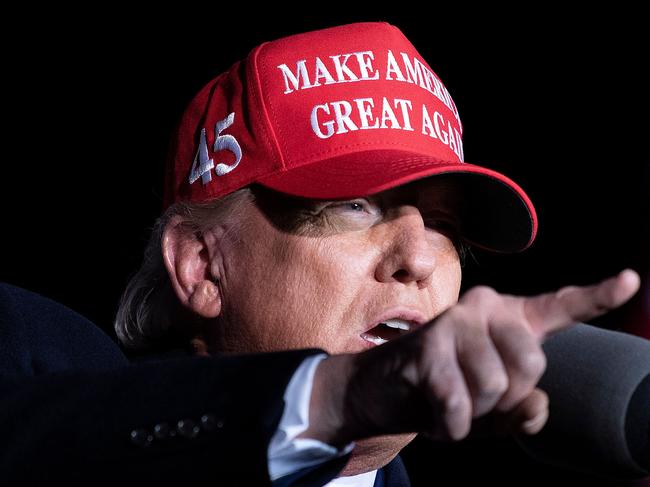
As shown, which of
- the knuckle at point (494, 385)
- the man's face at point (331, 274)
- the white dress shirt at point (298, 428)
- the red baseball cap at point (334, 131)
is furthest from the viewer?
the red baseball cap at point (334, 131)

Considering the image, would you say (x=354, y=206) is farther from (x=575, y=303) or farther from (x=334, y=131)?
(x=575, y=303)

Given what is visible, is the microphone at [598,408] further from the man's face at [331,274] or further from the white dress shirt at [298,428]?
the man's face at [331,274]

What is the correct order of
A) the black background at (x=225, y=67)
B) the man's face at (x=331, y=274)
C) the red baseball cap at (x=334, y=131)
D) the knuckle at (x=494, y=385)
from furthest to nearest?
the black background at (x=225, y=67) → the red baseball cap at (x=334, y=131) → the man's face at (x=331, y=274) → the knuckle at (x=494, y=385)

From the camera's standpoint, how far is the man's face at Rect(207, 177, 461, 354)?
58.0 inches

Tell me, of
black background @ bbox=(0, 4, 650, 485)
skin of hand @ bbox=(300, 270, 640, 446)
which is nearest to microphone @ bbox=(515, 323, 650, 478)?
skin of hand @ bbox=(300, 270, 640, 446)

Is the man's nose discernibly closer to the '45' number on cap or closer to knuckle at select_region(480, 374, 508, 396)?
Result: the '45' number on cap

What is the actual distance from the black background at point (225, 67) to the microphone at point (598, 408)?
1.24 metres

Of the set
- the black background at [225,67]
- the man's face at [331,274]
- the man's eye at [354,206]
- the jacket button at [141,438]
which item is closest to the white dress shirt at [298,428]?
the jacket button at [141,438]

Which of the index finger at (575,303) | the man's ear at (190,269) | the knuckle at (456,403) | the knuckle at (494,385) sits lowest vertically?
the man's ear at (190,269)

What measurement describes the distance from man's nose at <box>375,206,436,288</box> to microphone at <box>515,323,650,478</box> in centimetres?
44

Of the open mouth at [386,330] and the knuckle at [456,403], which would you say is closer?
the knuckle at [456,403]

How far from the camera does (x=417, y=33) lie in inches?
91.9

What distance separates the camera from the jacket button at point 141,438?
3.10ft

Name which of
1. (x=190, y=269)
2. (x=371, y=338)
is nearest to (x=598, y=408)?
(x=371, y=338)
